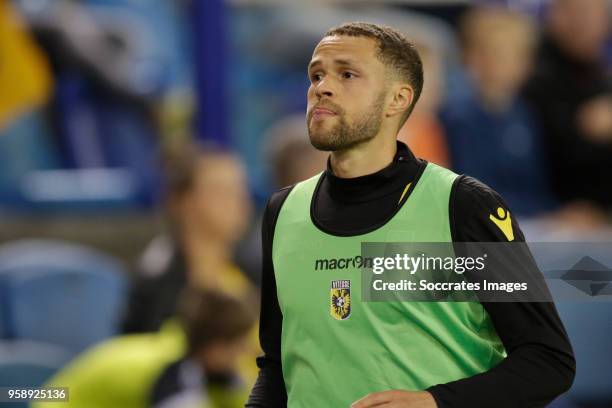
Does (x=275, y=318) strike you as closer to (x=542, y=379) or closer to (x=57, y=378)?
(x=542, y=379)

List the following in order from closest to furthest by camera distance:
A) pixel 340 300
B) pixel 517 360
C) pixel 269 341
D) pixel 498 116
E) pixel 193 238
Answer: pixel 517 360 < pixel 340 300 < pixel 269 341 < pixel 193 238 < pixel 498 116

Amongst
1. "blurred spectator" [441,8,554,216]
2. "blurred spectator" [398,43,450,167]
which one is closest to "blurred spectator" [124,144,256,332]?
"blurred spectator" [398,43,450,167]

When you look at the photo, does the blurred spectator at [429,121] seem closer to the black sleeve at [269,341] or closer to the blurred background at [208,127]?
the blurred background at [208,127]

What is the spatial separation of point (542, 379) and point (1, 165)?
155 inches

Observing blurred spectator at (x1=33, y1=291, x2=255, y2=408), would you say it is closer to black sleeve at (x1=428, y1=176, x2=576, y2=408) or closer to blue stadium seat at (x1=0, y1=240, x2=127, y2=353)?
blue stadium seat at (x1=0, y1=240, x2=127, y2=353)

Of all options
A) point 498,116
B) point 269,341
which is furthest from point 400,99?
point 498,116

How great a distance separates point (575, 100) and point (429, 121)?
2.44 feet

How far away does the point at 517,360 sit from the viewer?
1.83 metres

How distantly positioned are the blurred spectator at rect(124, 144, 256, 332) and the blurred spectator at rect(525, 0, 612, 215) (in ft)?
5.21

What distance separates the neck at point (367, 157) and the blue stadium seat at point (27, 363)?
8.71 ft

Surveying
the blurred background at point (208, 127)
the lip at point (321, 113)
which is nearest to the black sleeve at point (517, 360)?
the lip at point (321, 113)

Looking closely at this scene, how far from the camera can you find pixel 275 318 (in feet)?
6.98

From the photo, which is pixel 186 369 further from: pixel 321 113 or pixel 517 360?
pixel 517 360

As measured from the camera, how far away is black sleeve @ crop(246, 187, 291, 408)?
6.88 feet
